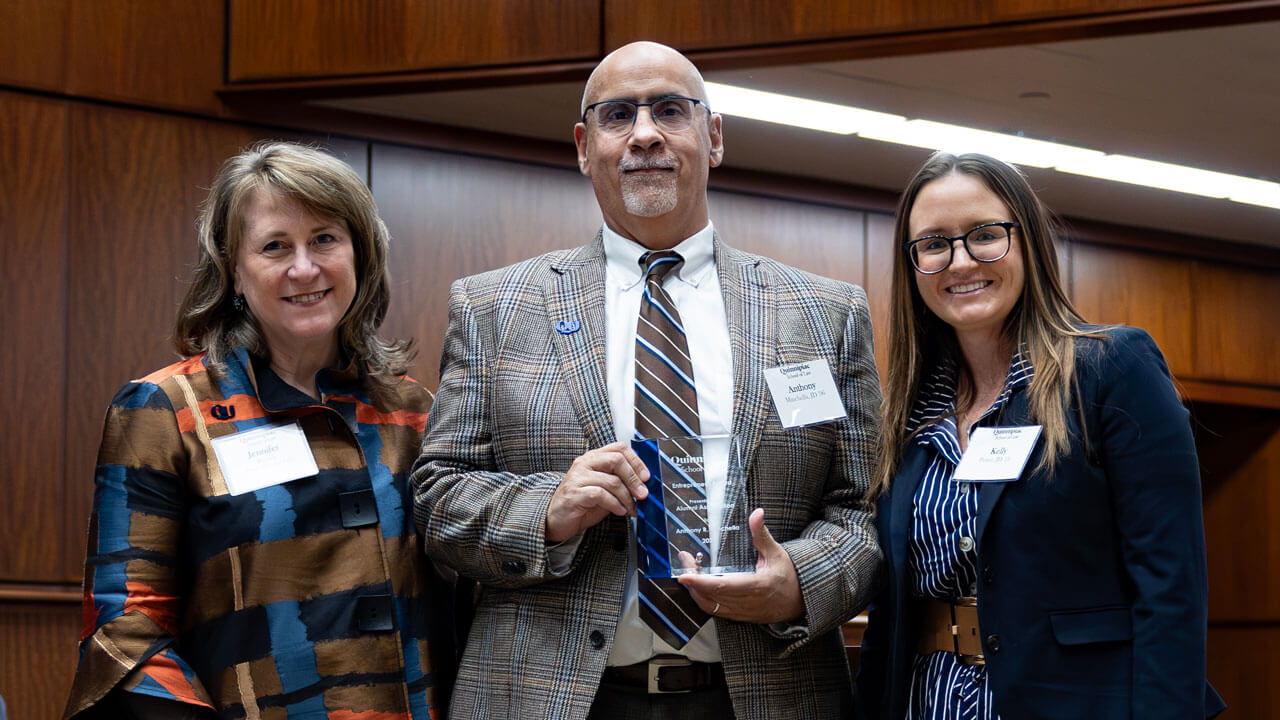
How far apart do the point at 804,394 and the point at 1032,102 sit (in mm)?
3133

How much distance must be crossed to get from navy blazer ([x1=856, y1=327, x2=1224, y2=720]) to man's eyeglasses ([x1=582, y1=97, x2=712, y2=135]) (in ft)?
2.76


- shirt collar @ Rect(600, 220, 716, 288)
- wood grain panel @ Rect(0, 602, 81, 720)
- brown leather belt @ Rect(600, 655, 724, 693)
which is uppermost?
shirt collar @ Rect(600, 220, 716, 288)

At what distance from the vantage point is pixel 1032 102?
190 inches

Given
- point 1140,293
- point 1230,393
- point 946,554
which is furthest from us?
point 1230,393

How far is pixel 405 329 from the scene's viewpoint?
4957 millimetres

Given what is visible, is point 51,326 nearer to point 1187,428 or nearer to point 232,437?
point 232,437

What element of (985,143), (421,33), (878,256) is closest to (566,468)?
(421,33)

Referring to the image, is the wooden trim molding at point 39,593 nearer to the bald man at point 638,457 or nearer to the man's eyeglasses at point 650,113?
the bald man at point 638,457

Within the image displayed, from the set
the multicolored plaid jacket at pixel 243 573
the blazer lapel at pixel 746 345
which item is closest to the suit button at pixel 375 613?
the multicolored plaid jacket at pixel 243 573

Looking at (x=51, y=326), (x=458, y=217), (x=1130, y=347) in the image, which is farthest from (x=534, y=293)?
(x=458, y=217)

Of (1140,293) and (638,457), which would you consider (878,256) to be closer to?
(1140,293)

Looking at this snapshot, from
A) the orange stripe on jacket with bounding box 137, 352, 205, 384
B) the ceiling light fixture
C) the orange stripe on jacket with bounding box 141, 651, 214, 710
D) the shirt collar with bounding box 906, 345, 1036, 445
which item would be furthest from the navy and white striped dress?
the ceiling light fixture

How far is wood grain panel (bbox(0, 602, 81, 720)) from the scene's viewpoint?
401cm

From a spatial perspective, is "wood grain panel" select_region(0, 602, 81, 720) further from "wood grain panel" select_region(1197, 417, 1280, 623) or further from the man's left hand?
"wood grain panel" select_region(1197, 417, 1280, 623)
